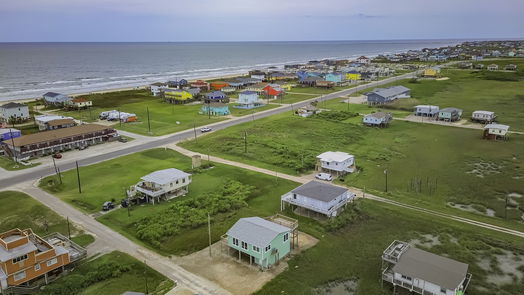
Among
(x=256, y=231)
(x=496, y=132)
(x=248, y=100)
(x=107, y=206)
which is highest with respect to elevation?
(x=248, y=100)

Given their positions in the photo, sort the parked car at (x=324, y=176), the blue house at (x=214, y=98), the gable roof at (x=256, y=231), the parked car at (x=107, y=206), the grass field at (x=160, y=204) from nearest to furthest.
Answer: the gable roof at (x=256, y=231)
the grass field at (x=160, y=204)
the parked car at (x=107, y=206)
the parked car at (x=324, y=176)
the blue house at (x=214, y=98)

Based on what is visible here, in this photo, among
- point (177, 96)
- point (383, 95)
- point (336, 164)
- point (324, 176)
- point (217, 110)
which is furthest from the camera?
point (177, 96)

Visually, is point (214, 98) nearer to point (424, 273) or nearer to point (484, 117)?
point (484, 117)

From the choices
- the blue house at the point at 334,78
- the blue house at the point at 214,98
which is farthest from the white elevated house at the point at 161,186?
the blue house at the point at 334,78

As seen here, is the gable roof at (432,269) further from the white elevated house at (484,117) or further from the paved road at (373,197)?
the white elevated house at (484,117)

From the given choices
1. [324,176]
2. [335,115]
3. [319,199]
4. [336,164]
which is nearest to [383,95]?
[335,115]

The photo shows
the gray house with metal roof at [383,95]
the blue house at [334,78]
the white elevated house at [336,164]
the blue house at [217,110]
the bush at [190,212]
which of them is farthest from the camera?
the blue house at [334,78]
